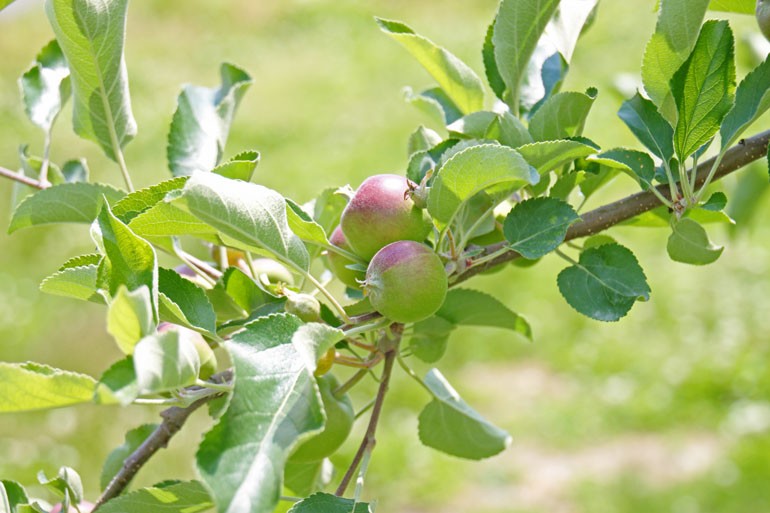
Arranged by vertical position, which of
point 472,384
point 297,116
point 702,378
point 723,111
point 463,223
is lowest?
point 472,384

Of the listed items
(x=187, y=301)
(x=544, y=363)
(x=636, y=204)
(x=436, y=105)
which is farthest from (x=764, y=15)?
(x=544, y=363)

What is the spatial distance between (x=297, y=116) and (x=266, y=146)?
0.54m

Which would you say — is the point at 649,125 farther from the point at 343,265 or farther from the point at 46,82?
the point at 46,82

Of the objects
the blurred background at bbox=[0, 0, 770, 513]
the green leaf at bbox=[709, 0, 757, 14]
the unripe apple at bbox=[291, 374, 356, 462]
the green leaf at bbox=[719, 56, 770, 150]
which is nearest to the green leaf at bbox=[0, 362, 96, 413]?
the unripe apple at bbox=[291, 374, 356, 462]

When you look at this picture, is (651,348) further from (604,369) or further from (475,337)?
(475,337)

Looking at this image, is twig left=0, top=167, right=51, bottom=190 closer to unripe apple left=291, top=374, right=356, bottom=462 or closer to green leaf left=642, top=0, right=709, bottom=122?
unripe apple left=291, top=374, right=356, bottom=462

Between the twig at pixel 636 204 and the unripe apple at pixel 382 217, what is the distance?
6cm

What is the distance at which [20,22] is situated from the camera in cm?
759

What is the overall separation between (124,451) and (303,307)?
1.06 feet

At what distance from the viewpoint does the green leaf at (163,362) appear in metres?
0.41

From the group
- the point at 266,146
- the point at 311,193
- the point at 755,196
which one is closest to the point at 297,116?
the point at 266,146

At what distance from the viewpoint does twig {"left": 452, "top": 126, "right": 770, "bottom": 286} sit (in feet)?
2.17

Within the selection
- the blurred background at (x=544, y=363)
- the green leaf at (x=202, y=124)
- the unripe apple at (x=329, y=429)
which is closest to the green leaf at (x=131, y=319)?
the unripe apple at (x=329, y=429)

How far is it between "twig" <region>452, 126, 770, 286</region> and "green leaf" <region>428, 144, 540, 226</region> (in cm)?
9
